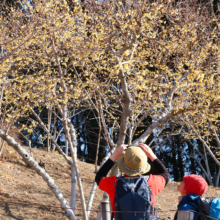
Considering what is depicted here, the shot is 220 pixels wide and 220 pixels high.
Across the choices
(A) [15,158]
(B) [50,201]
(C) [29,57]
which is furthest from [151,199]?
(A) [15,158]

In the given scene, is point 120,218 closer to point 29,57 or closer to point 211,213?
point 211,213

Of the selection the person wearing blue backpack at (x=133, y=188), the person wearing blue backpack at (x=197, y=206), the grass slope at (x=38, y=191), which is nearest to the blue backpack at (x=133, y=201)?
the person wearing blue backpack at (x=133, y=188)

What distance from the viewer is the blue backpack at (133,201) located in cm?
202

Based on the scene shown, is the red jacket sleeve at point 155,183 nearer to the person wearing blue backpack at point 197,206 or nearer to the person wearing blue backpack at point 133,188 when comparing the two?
the person wearing blue backpack at point 133,188

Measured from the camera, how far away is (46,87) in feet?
16.4

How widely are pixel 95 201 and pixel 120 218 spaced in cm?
709

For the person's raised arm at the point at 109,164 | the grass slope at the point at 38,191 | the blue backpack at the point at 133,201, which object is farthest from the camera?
the grass slope at the point at 38,191

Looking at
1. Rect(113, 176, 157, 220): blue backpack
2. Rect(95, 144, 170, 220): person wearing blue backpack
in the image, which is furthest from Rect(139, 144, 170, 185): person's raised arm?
Rect(113, 176, 157, 220): blue backpack

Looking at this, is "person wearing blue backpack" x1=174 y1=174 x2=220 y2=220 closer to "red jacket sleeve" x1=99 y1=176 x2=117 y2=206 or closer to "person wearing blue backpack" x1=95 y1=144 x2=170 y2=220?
"person wearing blue backpack" x1=95 y1=144 x2=170 y2=220

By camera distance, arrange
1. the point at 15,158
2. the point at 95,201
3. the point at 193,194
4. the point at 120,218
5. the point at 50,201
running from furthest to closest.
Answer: the point at 15,158 < the point at 95,201 < the point at 50,201 < the point at 193,194 < the point at 120,218

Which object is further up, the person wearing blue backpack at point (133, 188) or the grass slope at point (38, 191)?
the person wearing blue backpack at point (133, 188)

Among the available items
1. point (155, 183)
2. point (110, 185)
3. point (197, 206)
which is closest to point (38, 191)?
point (110, 185)

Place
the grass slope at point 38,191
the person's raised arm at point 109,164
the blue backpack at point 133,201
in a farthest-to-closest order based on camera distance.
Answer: the grass slope at point 38,191
the person's raised arm at point 109,164
the blue backpack at point 133,201

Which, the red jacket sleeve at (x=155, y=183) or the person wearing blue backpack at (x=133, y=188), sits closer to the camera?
the person wearing blue backpack at (x=133, y=188)
